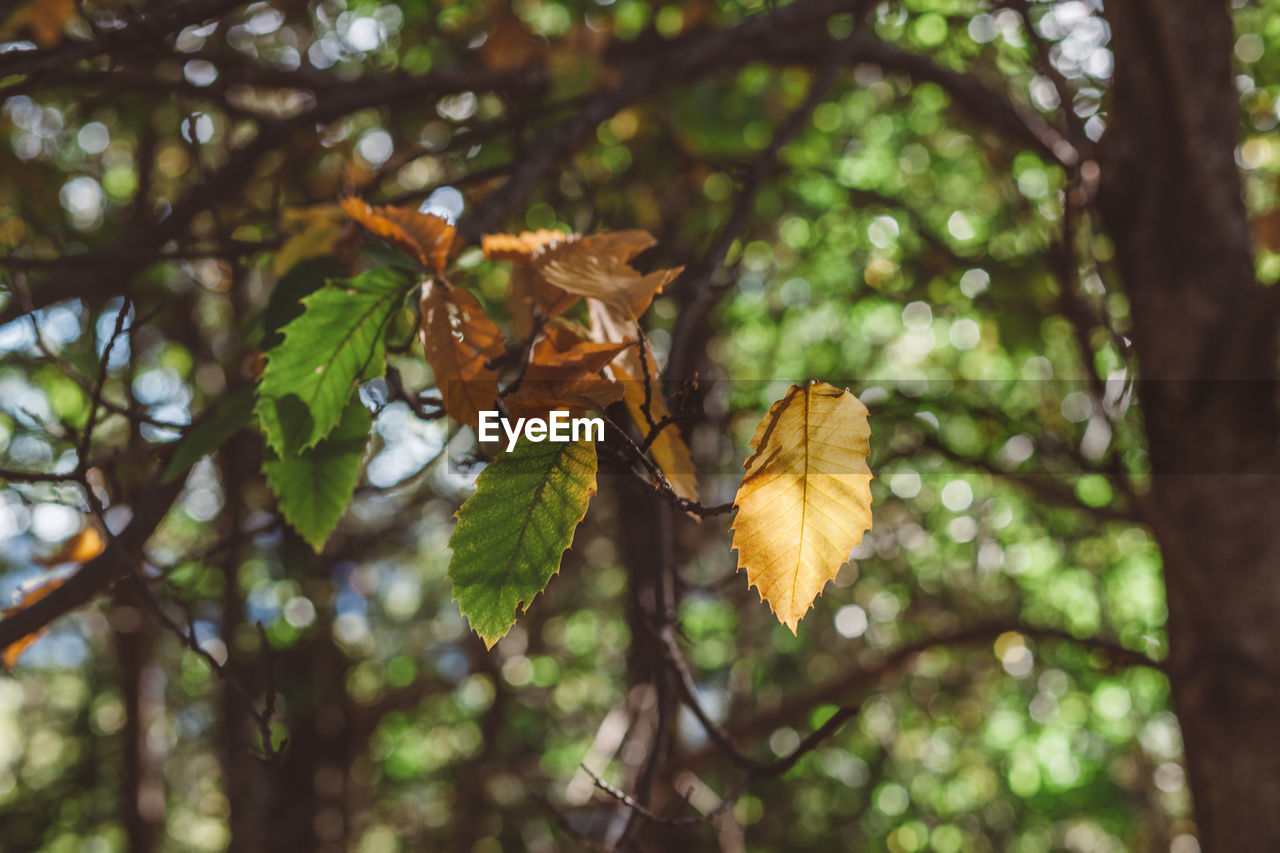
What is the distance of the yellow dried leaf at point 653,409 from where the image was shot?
71 centimetres

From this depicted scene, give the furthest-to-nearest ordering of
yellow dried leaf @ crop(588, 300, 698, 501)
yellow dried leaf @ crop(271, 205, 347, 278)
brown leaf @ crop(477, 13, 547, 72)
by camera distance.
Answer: brown leaf @ crop(477, 13, 547, 72) < yellow dried leaf @ crop(271, 205, 347, 278) < yellow dried leaf @ crop(588, 300, 698, 501)

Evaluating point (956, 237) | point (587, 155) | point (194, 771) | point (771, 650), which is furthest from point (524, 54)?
point (194, 771)

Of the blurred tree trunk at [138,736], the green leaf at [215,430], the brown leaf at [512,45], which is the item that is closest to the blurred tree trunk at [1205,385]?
the green leaf at [215,430]

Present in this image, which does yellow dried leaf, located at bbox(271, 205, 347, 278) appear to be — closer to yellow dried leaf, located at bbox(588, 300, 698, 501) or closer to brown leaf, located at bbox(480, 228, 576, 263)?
brown leaf, located at bbox(480, 228, 576, 263)

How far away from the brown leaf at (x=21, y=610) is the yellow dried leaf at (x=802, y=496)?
0.78 meters

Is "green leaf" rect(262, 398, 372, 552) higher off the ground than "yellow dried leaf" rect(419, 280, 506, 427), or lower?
lower

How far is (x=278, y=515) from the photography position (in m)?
1.12

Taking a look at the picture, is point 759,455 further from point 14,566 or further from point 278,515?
point 14,566

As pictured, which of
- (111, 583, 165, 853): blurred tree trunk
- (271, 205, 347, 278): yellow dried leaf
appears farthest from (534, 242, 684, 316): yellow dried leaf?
(111, 583, 165, 853): blurred tree trunk

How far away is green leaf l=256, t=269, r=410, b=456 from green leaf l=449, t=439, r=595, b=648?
210 millimetres

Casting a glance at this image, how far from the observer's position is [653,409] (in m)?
0.70

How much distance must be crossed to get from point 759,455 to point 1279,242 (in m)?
2.62

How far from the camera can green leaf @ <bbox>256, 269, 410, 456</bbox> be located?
29.5 inches

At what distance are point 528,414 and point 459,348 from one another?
144mm
